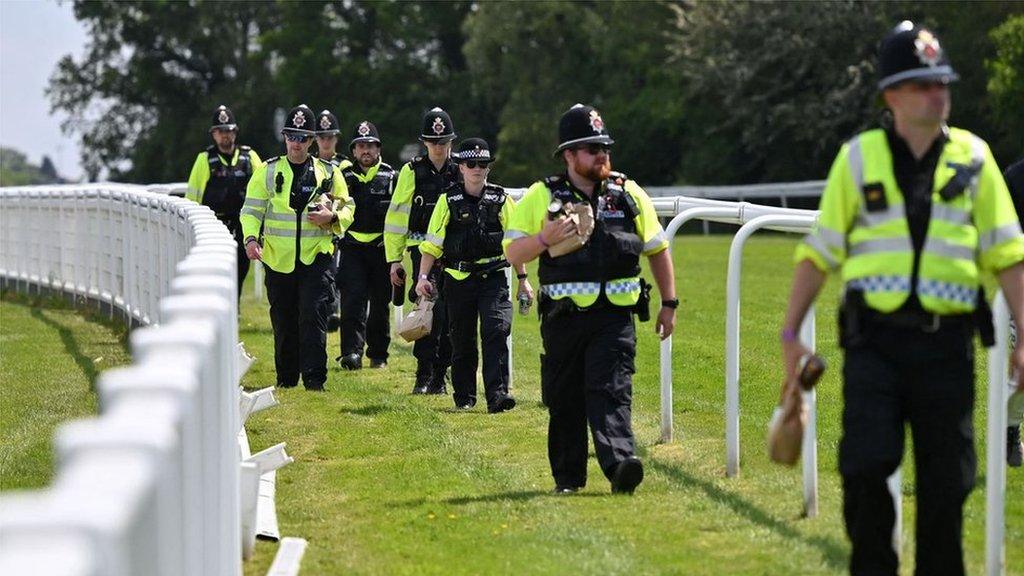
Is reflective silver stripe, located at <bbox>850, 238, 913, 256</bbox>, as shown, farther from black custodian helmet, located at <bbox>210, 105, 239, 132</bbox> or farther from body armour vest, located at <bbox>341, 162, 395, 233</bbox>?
black custodian helmet, located at <bbox>210, 105, 239, 132</bbox>

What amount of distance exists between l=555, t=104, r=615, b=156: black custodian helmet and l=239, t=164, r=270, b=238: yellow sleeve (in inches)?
228

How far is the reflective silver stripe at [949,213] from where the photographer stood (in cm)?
647

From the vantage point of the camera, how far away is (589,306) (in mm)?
9523

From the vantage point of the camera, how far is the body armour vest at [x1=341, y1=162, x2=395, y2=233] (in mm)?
16297

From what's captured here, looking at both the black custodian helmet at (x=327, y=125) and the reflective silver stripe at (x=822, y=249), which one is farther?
the black custodian helmet at (x=327, y=125)

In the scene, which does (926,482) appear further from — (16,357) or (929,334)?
(16,357)

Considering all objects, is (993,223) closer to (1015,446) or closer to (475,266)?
(1015,446)

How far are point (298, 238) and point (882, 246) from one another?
8.71m

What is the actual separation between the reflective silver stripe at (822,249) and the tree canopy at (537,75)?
27664 millimetres

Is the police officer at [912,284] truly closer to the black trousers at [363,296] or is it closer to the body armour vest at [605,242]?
the body armour vest at [605,242]

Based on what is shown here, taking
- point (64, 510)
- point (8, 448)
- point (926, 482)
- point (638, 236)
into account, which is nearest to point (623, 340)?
point (638, 236)

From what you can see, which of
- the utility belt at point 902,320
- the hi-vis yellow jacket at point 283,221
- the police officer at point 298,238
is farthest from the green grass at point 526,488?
the utility belt at point 902,320

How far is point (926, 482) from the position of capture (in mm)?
6609

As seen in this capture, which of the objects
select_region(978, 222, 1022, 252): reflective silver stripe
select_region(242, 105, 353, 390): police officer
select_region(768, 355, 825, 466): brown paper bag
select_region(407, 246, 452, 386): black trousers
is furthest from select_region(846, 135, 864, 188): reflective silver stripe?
select_region(242, 105, 353, 390): police officer
